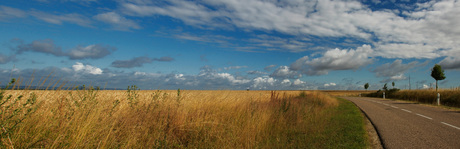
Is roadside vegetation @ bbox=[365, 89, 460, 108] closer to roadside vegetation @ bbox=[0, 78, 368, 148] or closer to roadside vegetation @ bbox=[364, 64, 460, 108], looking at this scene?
roadside vegetation @ bbox=[364, 64, 460, 108]

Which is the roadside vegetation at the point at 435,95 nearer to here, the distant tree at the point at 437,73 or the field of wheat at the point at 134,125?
the distant tree at the point at 437,73

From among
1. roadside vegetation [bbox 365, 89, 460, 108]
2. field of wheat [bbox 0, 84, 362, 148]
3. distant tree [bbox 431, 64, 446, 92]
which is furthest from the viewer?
distant tree [bbox 431, 64, 446, 92]

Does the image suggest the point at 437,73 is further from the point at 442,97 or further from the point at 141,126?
the point at 141,126

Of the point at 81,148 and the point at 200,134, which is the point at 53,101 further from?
the point at 200,134

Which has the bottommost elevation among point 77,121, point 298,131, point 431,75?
point 298,131

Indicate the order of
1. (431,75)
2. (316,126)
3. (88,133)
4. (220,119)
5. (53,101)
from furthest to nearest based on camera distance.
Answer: (431,75), (316,126), (220,119), (53,101), (88,133)

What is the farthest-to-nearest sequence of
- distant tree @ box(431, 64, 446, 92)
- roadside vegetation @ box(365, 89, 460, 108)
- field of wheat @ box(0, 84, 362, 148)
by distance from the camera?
1. distant tree @ box(431, 64, 446, 92)
2. roadside vegetation @ box(365, 89, 460, 108)
3. field of wheat @ box(0, 84, 362, 148)

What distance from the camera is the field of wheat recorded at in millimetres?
4816

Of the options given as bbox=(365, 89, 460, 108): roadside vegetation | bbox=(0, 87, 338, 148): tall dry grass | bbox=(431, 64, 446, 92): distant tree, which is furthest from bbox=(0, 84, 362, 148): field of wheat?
bbox=(431, 64, 446, 92): distant tree

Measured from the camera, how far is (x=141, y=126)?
615cm

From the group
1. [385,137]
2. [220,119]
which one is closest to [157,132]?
[220,119]

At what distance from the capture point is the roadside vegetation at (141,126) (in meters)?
4.84

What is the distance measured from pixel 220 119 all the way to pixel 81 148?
4221 mm

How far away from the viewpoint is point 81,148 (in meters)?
4.61
